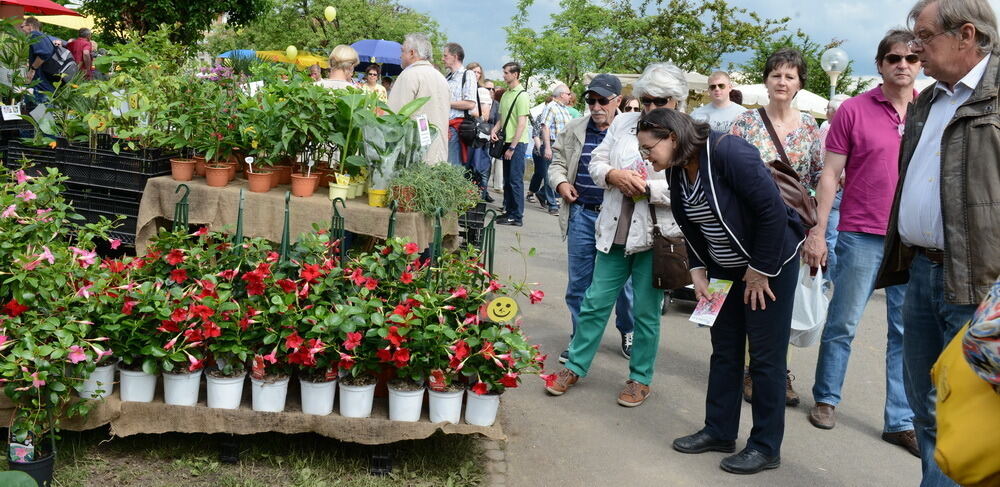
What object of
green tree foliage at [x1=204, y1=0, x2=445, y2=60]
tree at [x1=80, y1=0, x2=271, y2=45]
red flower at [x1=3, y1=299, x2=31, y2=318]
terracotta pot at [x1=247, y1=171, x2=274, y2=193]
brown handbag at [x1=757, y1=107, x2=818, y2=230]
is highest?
green tree foliage at [x1=204, y1=0, x2=445, y2=60]

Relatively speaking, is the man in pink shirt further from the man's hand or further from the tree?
the tree

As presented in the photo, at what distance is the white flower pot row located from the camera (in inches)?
142

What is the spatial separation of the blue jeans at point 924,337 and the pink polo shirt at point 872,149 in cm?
144

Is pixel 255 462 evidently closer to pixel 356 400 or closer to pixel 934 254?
pixel 356 400

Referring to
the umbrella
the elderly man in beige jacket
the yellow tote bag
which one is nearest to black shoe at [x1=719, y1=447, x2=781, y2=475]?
the yellow tote bag

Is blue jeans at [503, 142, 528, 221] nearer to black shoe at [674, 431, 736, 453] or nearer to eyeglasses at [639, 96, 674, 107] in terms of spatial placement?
eyeglasses at [639, 96, 674, 107]

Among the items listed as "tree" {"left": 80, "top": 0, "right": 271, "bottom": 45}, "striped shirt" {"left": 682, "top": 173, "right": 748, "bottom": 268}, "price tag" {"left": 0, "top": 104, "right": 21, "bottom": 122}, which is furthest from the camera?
"tree" {"left": 80, "top": 0, "right": 271, "bottom": 45}

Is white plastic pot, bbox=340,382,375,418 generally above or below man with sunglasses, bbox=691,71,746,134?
below

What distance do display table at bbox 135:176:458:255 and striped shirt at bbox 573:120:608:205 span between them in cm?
79

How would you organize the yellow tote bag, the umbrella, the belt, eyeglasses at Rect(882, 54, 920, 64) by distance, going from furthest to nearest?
the umbrella < eyeglasses at Rect(882, 54, 920, 64) < the belt < the yellow tote bag

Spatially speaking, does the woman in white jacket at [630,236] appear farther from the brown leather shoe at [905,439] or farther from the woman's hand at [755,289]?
the brown leather shoe at [905,439]

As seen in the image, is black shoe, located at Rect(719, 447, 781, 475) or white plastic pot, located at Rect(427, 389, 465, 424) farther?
black shoe, located at Rect(719, 447, 781, 475)

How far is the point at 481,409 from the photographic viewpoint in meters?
3.69

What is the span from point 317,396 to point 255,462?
42 centimetres
